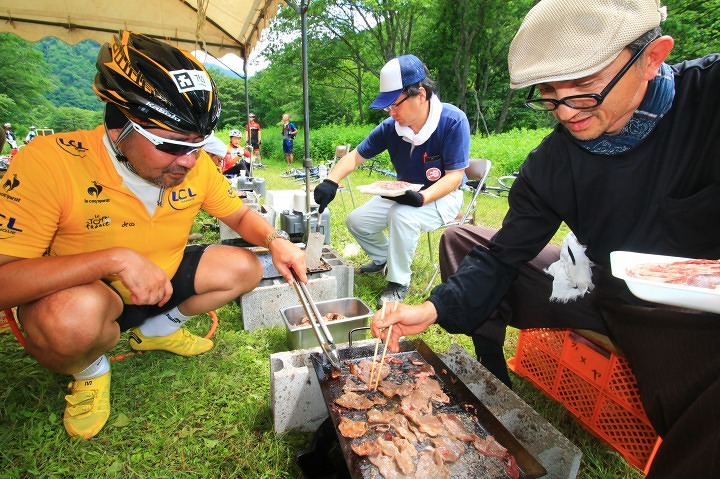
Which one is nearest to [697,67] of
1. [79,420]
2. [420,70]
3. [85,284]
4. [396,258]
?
[420,70]

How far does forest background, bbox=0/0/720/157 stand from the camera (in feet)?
69.9

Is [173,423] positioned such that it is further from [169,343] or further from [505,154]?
[505,154]

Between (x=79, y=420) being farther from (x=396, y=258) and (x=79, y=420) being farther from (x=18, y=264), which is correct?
(x=396, y=258)

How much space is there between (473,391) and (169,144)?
2040 mm

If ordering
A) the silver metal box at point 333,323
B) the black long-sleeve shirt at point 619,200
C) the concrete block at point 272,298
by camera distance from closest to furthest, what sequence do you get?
the black long-sleeve shirt at point 619,200, the silver metal box at point 333,323, the concrete block at point 272,298

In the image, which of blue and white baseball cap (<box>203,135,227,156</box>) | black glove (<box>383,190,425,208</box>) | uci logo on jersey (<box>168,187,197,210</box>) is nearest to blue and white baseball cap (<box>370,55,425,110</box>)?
black glove (<box>383,190,425,208</box>)

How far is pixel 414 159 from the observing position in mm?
4047

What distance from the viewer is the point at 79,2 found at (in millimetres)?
6504

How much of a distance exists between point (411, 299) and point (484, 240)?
1570 mm

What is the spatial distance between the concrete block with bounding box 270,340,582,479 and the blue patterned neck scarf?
4.13 ft

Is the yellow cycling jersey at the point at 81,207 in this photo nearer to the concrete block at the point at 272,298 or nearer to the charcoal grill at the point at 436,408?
the concrete block at the point at 272,298

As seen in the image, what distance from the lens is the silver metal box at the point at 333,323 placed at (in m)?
2.68

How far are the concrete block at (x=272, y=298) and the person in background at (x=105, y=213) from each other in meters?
0.86

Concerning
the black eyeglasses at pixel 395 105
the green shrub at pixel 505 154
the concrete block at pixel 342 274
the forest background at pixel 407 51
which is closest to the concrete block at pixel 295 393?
the concrete block at pixel 342 274
